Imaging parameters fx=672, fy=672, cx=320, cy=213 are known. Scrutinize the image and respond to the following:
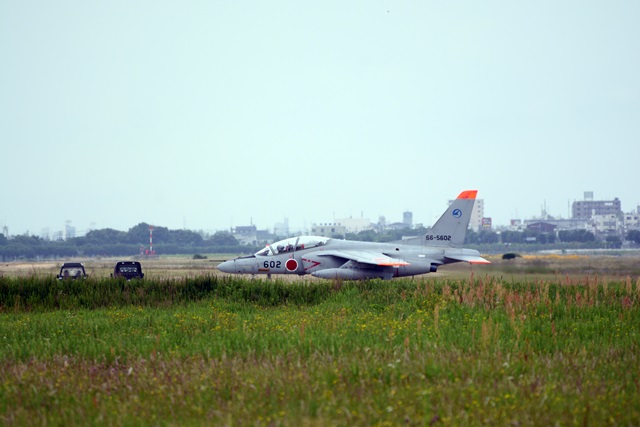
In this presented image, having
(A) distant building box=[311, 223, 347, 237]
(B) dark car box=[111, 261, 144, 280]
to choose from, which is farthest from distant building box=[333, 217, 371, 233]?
(B) dark car box=[111, 261, 144, 280]

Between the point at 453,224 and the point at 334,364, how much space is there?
73.3ft

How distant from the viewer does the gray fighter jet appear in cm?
3136

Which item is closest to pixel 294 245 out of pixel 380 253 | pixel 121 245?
pixel 380 253

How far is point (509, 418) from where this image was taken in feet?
25.9

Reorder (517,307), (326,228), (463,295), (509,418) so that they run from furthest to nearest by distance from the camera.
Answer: (326,228) < (463,295) < (517,307) < (509,418)

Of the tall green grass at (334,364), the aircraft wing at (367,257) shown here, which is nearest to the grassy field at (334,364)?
the tall green grass at (334,364)

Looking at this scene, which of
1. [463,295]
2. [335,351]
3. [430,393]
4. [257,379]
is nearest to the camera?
[430,393]

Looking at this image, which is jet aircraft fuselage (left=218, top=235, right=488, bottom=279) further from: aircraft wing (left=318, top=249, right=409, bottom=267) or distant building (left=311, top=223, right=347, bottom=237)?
distant building (left=311, top=223, right=347, bottom=237)

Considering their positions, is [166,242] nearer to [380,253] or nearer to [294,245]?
[294,245]

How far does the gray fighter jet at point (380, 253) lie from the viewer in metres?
31.4

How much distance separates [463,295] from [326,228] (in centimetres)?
14195

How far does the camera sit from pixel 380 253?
31.5 metres

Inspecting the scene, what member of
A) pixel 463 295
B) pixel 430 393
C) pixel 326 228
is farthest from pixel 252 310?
pixel 326 228

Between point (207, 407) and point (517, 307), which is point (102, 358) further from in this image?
point (517, 307)
